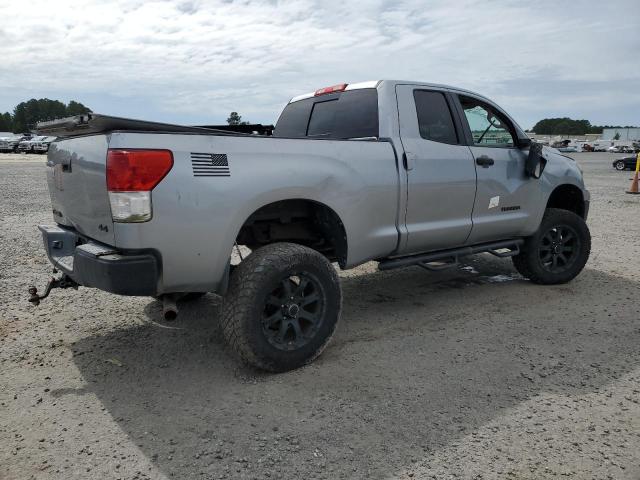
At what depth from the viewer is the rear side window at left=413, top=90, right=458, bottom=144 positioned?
4.38 meters

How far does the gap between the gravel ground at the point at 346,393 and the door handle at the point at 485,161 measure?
4.29 feet

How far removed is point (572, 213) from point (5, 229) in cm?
803

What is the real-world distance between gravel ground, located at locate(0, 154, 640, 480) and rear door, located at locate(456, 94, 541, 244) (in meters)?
0.75

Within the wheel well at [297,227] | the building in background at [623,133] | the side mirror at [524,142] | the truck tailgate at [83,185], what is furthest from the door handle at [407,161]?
the building in background at [623,133]

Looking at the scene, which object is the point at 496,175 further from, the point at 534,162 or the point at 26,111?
the point at 26,111

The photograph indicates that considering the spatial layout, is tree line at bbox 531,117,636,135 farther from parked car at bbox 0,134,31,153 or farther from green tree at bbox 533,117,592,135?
parked car at bbox 0,134,31,153

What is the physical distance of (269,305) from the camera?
11.3ft

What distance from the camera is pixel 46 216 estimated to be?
9484 mm

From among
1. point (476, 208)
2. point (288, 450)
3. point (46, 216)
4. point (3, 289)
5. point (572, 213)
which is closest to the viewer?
point (288, 450)

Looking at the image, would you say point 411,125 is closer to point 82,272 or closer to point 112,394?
point 82,272

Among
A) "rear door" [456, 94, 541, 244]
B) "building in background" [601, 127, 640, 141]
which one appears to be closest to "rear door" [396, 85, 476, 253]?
"rear door" [456, 94, 541, 244]

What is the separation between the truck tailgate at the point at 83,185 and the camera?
9.83ft

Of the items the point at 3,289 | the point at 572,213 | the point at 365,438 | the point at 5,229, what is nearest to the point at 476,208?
the point at 572,213

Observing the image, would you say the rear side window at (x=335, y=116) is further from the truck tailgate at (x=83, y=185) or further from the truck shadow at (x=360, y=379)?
the truck tailgate at (x=83, y=185)
